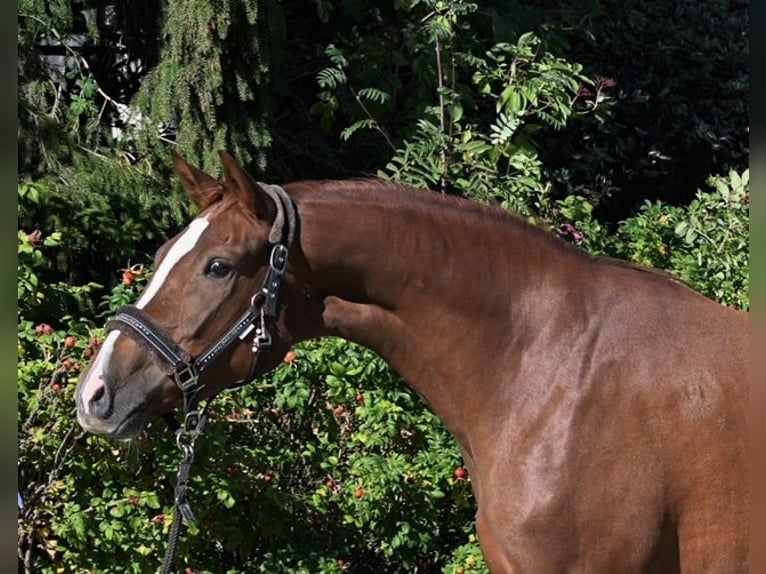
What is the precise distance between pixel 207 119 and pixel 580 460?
3.15 meters

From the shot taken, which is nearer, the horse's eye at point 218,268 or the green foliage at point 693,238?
the horse's eye at point 218,268

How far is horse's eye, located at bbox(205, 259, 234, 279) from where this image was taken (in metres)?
2.69

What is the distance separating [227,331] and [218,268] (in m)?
0.16

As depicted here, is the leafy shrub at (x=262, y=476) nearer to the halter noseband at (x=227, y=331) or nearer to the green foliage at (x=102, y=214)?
the green foliage at (x=102, y=214)

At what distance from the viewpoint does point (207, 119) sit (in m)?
5.23

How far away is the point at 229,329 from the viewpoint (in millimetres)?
2729

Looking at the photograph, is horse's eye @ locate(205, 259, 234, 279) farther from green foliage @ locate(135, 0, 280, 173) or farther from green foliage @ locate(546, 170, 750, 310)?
green foliage @ locate(546, 170, 750, 310)

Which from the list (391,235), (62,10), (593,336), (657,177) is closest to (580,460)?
(593,336)

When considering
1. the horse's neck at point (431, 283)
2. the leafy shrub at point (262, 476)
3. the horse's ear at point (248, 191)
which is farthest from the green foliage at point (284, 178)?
the horse's ear at point (248, 191)

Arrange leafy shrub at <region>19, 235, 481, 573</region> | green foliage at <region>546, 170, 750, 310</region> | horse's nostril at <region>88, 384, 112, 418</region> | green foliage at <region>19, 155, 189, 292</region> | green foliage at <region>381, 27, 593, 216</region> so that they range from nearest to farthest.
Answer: horse's nostril at <region>88, 384, 112, 418</region> → leafy shrub at <region>19, 235, 481, 573</region> → green foliage at <region>19, 155, 189, 292</region> → green foliage at <region>546, 170, 750, 310</region> → green foliage at <region>381, 27, 593, 216</region>

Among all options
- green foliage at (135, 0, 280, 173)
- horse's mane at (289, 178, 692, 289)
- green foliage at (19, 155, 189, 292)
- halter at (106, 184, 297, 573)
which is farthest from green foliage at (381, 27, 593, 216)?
halter at (106, 184, 297, 573)

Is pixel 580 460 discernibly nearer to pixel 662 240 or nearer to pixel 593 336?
pixel 593 336

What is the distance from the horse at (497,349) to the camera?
8.77 ft

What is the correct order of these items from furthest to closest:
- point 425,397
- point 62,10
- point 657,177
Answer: point 657,177 < point 62,10 < point 425,397
